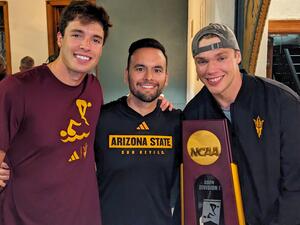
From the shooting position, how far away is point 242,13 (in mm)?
1939

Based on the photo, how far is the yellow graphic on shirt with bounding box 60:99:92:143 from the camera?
1293mm

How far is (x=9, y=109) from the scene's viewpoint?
1.15 meters

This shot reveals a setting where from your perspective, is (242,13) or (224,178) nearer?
(224,178)

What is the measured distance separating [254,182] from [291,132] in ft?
0.72

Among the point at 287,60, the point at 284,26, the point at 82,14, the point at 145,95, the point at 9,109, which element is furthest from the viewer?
the point at 287,60

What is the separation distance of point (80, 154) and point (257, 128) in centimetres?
67

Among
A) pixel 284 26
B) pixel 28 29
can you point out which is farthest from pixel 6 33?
pixel 284 26

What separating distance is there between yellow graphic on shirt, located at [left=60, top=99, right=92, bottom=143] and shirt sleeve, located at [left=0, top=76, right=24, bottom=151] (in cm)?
18

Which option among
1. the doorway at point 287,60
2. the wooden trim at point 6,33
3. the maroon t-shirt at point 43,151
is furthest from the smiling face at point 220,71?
the doorway at point 287,60

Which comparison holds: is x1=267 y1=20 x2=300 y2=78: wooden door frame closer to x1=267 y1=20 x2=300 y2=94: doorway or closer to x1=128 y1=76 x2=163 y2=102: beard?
x1=267 y1=20 x2=300 y2=94: doorway

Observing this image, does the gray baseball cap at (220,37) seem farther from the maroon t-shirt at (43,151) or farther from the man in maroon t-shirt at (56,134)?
the maroon t-shirt at (43,151)

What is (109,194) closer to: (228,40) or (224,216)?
(224,216)

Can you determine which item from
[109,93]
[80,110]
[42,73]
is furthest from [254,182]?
→ [109,93]

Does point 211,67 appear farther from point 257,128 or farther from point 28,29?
point 28,29
